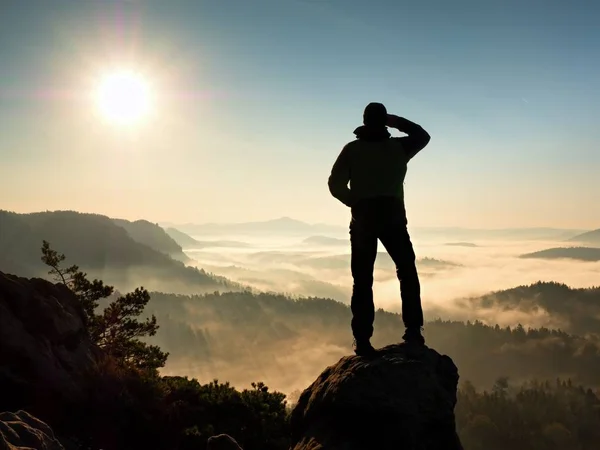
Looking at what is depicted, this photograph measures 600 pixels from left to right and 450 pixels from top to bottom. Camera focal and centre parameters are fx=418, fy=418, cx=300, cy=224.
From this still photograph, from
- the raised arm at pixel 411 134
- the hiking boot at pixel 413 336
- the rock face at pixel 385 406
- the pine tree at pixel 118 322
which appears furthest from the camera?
the pine tree at pixel 118 322

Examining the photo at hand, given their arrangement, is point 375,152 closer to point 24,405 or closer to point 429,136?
point 429,136

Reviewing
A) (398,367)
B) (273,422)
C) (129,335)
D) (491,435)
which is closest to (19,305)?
(273,422)

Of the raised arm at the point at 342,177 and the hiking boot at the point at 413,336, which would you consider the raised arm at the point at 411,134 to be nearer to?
the raised arm at the point at 342,177

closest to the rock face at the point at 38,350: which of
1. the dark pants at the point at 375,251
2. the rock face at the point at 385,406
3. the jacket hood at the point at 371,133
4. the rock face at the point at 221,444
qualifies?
the rock face at the point at 221,444

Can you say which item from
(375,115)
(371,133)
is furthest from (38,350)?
(375,115)

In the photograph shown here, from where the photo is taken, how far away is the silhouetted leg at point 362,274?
24.5 ft

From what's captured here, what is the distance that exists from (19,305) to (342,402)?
428 inches

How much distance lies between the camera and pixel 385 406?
6.38 meters

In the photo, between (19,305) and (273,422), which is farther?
(273,422)

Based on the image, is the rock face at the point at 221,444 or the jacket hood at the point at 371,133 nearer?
the jacket hood at the point at 371,133

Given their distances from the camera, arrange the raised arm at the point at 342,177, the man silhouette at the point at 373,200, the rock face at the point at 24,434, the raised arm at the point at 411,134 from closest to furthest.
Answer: the rock face at the point at 24,434
the man silhouette at the point at 373,200
the raised arm at the point at 342,177
the raised arm at the point at 411,134

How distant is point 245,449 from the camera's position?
15.6 metres

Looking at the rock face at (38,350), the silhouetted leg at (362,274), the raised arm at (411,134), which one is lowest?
the rock face at (38,350)

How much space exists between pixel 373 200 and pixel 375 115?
5.04 feet
